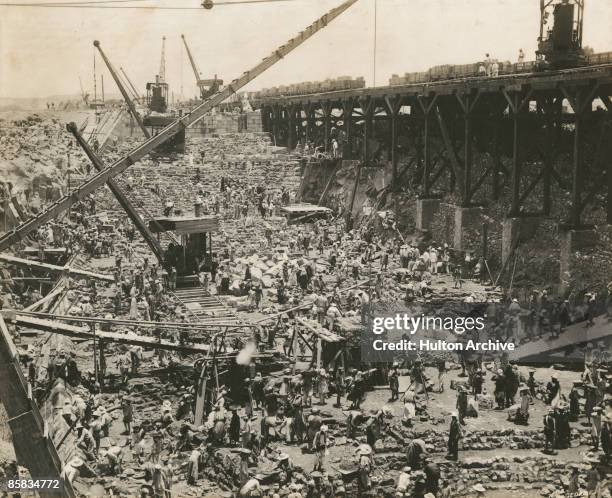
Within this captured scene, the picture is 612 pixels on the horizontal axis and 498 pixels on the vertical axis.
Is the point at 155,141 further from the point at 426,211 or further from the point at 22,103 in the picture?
the point at 22,103

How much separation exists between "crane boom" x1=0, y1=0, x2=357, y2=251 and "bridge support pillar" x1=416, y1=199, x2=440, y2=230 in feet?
30.2

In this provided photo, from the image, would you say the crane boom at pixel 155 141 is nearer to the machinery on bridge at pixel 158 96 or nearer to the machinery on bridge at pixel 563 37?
the machinery on bridge at pixel 563 37

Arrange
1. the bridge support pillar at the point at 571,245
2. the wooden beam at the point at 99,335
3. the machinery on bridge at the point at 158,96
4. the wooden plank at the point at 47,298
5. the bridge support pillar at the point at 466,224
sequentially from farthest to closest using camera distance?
the machinery on bridge at the point at 158,96
the bridge support pillar at the point at 466,224
the bridge support pillar at the point at 571,245
the wooden plank at the point at 47,298
the wooden beam at the point at 99,335

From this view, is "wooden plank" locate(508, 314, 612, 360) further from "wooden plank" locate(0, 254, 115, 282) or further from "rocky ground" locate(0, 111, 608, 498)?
"wooden plank" locate(0, 254, 115, 282)

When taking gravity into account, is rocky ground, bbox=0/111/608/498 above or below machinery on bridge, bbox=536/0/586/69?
below

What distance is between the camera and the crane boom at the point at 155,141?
2016 cm

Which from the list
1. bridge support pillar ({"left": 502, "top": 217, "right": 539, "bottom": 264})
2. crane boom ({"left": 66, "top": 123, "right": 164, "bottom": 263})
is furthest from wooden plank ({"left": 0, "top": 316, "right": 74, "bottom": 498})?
bridge support pillar ({"left": 502, "top": 217, "right": 539, "bottom": 264})

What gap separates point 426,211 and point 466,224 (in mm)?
3656

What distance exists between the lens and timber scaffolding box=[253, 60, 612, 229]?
20469 millimetres

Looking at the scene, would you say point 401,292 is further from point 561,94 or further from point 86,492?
point 86,492

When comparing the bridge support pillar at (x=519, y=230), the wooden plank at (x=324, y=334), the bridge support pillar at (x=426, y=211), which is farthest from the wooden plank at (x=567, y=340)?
the bridge support pillar at (x=426, y=211)

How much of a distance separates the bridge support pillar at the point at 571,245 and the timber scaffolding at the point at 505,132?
1.04 feet

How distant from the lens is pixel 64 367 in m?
18.2

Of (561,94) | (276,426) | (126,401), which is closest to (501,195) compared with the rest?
(561,94)
